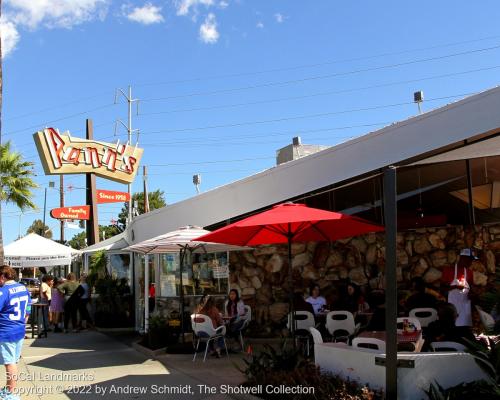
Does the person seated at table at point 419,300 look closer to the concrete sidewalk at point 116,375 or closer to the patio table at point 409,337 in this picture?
the patio table at point 409,337

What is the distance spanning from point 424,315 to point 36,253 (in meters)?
13.4

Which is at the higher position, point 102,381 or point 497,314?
point 497,314

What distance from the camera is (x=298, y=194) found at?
35.8 feet

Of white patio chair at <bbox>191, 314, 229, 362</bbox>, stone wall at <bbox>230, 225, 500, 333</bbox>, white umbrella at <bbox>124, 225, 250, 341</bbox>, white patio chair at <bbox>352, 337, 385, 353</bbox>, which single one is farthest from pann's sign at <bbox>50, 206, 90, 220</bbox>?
white patio chair at <bbox>352, 337, 385, 353</bbox>

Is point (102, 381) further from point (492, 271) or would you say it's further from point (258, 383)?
point (492, 271)

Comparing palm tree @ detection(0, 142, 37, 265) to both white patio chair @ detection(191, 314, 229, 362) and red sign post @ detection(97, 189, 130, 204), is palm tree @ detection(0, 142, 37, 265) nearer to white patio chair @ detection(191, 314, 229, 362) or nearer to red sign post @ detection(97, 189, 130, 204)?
red sign post @ detection(97, 189, 130, 204)

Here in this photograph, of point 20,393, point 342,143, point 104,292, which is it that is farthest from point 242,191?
point 104,292

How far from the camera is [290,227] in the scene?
8469 millimetres

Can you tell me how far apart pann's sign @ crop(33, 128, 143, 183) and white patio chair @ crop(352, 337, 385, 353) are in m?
15.4

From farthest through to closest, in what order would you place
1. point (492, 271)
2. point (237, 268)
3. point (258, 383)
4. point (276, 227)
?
1. point (237, 268)
2. point (492, 271)
3. point (276, 227)
4. point (258, 383)

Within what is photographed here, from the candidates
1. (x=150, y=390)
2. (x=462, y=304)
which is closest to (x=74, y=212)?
(x=150, y=390)

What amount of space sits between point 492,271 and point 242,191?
5.37m

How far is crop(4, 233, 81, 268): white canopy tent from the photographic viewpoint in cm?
1795

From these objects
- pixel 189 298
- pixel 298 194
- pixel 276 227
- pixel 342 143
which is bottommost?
pixel 189 298
